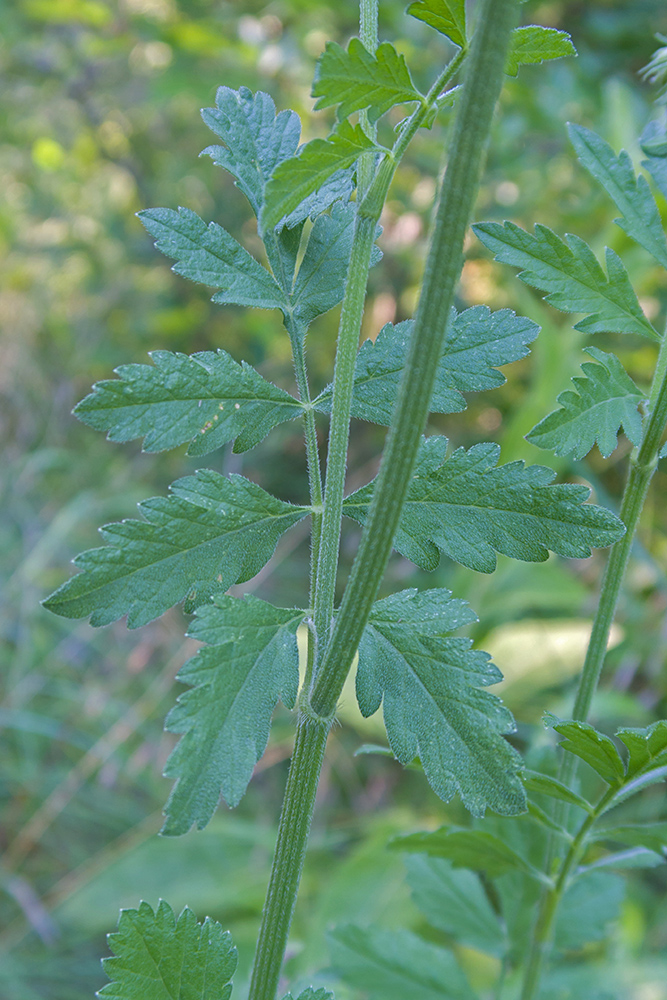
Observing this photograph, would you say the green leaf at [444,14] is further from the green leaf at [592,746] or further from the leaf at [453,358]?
the green leaf at [592,746]

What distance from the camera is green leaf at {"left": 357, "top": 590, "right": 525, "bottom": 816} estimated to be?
359 millimetres

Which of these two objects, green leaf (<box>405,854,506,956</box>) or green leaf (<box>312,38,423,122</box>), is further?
green leaf (<box>405,854,506,956</box>)

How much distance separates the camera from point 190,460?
7.84ft

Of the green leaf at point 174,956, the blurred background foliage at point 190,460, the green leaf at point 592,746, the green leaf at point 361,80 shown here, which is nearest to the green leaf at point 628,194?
the green leaf at point 361,80

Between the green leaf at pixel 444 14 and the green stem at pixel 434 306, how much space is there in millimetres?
102

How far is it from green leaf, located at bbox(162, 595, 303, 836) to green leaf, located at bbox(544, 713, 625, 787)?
0.12 meters

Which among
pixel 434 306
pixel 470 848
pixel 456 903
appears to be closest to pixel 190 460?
pixel 456 903

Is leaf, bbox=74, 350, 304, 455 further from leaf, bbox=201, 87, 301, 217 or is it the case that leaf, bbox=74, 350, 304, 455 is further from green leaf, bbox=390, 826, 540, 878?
green leaf, bbox=390, 826, 540, 878

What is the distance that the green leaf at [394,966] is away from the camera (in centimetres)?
59

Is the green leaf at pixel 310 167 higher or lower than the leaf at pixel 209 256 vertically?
lower

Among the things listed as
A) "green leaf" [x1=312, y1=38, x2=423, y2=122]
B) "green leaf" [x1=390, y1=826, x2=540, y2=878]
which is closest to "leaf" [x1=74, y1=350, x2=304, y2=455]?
"green leaf" [x1=312, y1=38, x2=423, y2=122]

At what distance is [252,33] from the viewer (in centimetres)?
229

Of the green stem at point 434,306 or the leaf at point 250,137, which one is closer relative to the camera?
the green stem at point 434,306

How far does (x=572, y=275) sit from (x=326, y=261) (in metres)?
0.13
